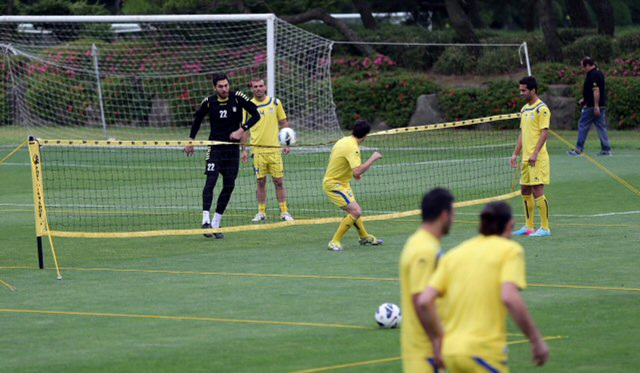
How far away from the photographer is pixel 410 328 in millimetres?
6828

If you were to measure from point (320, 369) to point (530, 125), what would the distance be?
309 inches

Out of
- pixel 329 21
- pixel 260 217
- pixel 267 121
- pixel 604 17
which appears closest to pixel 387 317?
pixel 260 217

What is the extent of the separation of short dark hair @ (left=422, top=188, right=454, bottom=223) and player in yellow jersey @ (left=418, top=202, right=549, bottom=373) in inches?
11.5

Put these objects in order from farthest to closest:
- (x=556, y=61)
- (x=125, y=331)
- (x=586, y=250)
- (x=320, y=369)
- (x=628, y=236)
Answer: (x=556, y=61)
(x=628, y=236)
(x=586, y=250)
(x=125, y=331)
(x=320, y=369)

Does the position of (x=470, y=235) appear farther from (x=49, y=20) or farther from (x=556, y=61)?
(x=556, y=61)

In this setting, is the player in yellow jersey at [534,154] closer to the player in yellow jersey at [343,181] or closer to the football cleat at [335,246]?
the player in yellow jersey at [343,181]

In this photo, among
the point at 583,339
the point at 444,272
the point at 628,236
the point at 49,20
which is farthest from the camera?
the point at 49,20

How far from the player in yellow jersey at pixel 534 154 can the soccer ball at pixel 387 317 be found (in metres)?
5.94

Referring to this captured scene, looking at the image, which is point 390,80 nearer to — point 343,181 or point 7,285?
point 343,181

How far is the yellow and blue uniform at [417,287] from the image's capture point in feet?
21.9

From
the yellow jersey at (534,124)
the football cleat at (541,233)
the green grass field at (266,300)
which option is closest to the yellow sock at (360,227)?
the green grass field at (266,300)

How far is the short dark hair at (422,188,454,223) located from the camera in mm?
6730

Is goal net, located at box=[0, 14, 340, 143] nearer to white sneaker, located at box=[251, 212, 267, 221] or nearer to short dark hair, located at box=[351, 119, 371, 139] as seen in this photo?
white sneaker, located at box=[251, 212, 267, 221]

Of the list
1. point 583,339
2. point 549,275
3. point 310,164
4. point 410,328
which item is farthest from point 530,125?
point 310,164
